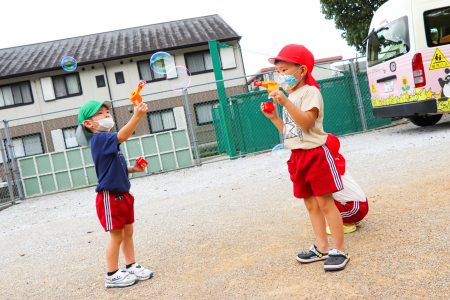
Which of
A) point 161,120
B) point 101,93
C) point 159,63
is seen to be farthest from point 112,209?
point 101,93

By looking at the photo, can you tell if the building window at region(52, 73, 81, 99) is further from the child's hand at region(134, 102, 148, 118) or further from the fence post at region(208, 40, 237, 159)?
the child's hand at region(134, 102, 148, 118)

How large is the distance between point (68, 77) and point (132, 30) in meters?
6.22

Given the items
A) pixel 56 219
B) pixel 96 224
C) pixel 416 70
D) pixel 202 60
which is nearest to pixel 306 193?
pixel 96 224

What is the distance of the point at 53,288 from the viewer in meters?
3.53

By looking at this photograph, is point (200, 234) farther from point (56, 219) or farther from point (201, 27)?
point (201, 27)

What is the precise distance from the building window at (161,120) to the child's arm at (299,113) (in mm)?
19841

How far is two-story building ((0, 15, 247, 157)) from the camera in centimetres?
2303

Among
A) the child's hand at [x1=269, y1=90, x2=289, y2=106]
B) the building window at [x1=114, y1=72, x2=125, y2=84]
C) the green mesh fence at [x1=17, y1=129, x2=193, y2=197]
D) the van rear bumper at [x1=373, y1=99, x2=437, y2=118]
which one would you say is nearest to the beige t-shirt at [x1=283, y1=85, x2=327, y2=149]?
the child's hand at [x1=269, y1=90, x2=289, y2=106]

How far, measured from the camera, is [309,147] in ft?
9.80

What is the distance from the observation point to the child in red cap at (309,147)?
290cm

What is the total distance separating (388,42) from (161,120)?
14823mm

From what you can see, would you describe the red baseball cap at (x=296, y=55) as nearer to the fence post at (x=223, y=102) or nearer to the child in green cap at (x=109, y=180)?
Answer: the child in green cap at (x=109, y=180)

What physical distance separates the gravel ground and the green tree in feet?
46.2

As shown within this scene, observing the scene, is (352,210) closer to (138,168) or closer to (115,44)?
(138,168)
